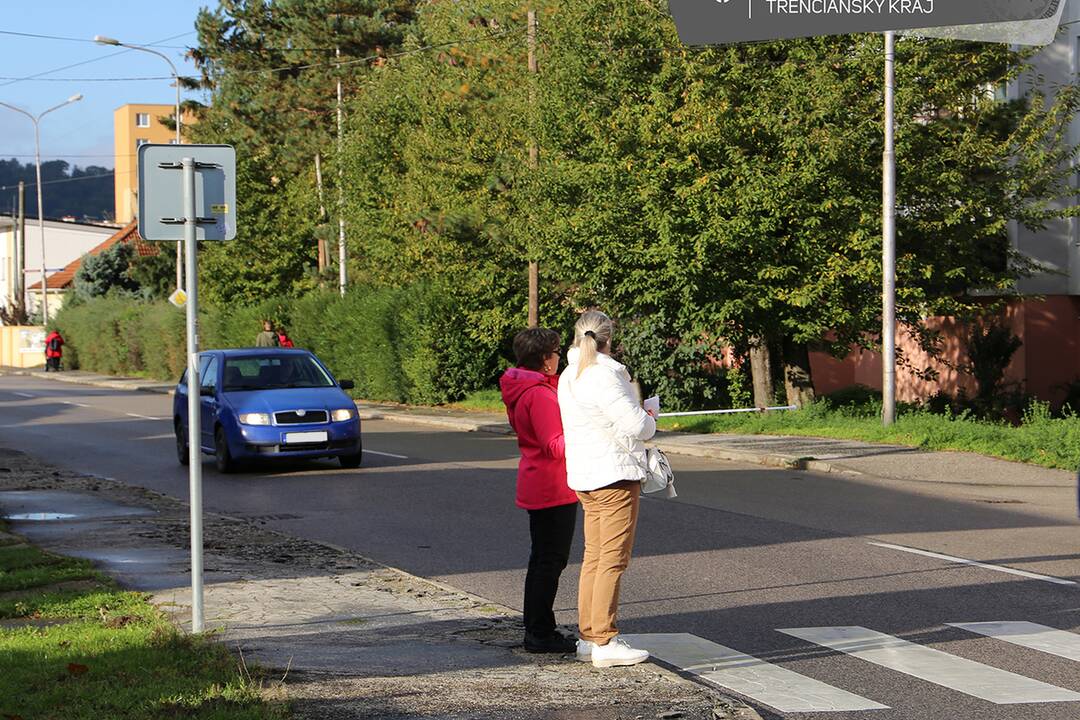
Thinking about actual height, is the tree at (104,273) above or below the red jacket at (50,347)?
above

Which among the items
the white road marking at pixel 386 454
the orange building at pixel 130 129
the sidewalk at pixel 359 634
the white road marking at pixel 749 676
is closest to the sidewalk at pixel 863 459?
the white road marking at pixel 386 454

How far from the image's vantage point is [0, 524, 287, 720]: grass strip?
20.0ft

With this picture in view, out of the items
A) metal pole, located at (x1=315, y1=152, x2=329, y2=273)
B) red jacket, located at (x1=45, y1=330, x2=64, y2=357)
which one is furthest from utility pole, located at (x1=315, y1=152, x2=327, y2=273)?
red jacket, located at (x1=45, y1=330, x2=64, y2=357)

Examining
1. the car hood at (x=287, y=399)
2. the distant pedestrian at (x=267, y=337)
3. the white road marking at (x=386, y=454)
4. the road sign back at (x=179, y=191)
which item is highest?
the road sign back at (x=179, y=191)

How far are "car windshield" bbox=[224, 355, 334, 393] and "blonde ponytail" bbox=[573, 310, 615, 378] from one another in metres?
12.8

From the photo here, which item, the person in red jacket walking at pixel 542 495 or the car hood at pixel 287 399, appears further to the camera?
the car hood at pixel 287 399

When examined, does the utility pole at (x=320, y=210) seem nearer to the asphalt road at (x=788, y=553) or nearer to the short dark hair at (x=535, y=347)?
the asphalt road at (x=788, y=553)

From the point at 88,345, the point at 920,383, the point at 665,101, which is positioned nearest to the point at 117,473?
the point at 665,101

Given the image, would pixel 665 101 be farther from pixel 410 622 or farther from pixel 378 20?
pixel 378 20

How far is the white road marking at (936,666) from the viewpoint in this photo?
6.78 m

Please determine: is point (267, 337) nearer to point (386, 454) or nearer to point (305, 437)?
point (386, 454)

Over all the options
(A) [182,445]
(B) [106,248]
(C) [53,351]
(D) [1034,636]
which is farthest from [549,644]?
(B) [106,248]

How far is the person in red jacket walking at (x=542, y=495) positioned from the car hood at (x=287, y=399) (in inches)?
446

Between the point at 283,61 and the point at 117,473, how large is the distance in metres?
35.5
